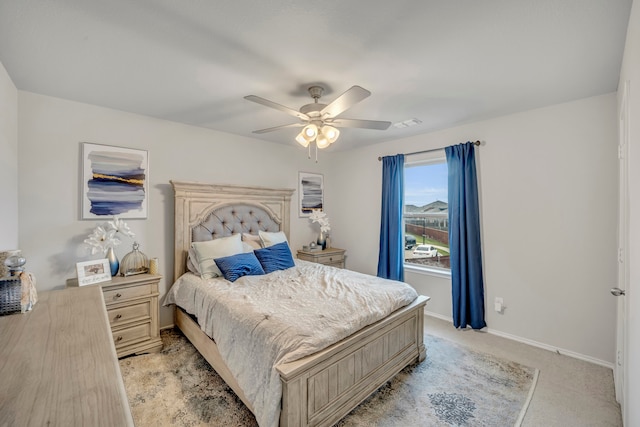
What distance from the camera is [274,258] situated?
3305 mm

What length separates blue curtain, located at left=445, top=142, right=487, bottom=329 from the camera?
10.5ft

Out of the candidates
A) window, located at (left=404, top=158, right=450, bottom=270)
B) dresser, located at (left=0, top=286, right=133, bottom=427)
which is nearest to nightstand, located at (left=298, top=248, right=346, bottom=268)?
window, located at (left=404, top=158, right=450, bottom=270)

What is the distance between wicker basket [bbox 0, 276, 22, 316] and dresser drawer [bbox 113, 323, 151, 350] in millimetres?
1434

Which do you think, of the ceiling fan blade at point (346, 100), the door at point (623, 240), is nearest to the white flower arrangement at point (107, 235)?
the ceiling fan blade at point (346, 100)

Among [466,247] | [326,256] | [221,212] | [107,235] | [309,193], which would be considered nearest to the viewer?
[107,235]

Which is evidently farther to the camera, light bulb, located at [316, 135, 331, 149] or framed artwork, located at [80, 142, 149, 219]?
framed artwork, located at [80, 142, 149, 219]

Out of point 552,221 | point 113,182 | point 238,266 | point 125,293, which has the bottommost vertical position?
point 125,293

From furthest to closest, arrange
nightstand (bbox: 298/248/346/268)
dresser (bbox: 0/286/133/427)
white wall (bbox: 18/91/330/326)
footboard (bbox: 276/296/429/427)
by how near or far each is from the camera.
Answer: nightstand (bbox: 298/248/346/268), white wall (bbox: 18/91/330/326), footboard (bbox: 276/296/429/427), dresser (bbox: 0/286/133/427)

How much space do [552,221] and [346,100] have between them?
8.07 ft

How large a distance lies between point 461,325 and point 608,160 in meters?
2.15

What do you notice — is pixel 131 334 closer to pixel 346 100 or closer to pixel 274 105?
pixel 274 105

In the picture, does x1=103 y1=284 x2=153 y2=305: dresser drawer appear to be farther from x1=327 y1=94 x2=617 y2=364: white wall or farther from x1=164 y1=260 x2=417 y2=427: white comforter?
x1=327 y1=94 x2=617 y2=364: white wall

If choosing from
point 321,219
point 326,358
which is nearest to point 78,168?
point 326,358

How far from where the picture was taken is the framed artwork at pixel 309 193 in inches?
178
